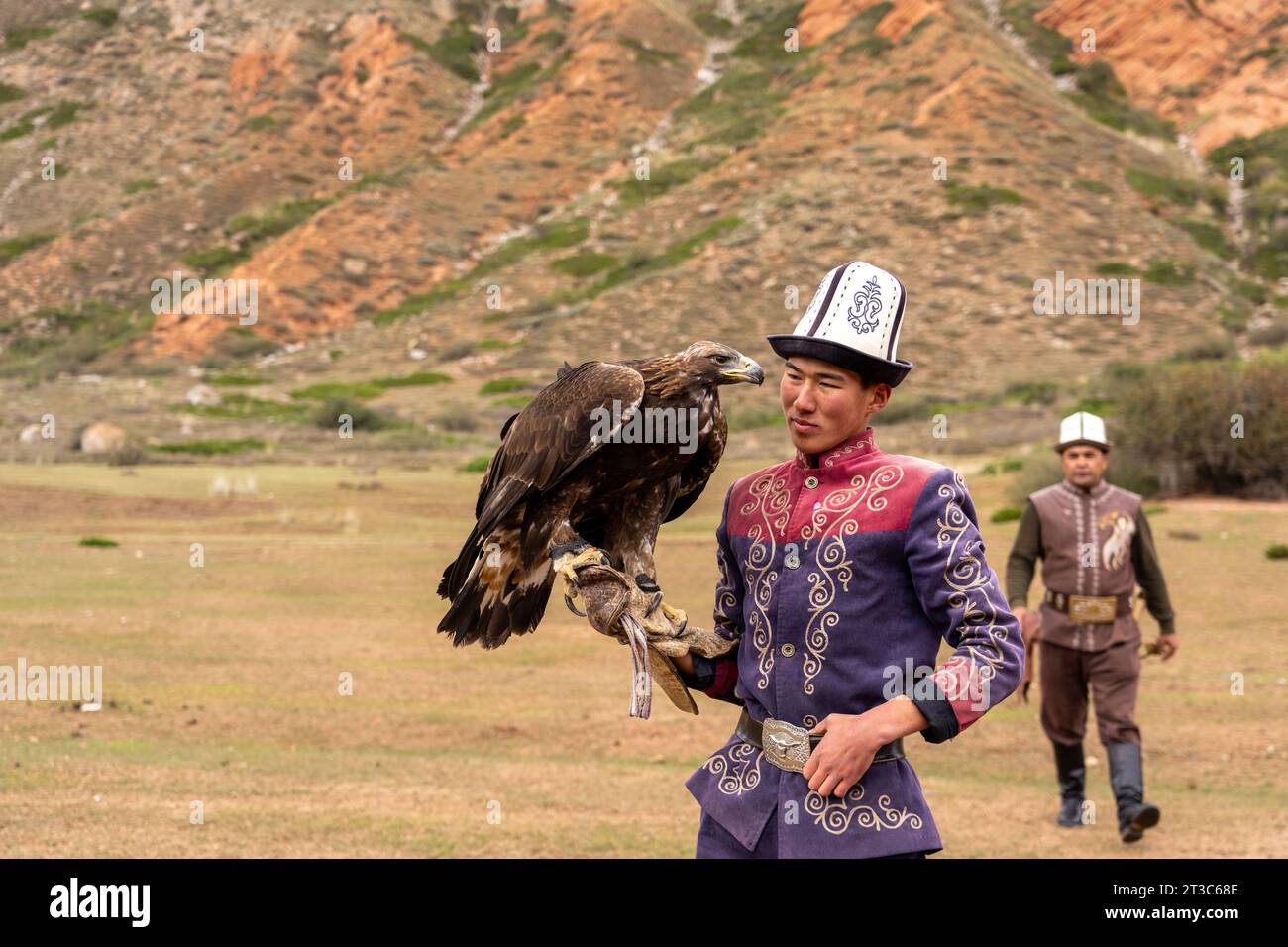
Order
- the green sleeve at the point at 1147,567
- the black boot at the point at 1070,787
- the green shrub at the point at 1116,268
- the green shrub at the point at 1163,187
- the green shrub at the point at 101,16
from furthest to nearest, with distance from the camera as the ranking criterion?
the green shrub at the point at 101,16 → the green shrub at the point at 1163,187 → the green shrub at the point at 1116,268 → the black boot at the point at 1070,787 → the green sleeve at the point at 1147,567

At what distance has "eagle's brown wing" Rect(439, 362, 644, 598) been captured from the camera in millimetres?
3252

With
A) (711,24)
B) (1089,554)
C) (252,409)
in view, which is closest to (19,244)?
(252,409)

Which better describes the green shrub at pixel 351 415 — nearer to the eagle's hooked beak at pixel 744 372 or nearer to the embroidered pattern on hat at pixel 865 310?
the eagle's hooked beak at pixel 744 372

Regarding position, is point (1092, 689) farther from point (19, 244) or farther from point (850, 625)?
point (19, 244)

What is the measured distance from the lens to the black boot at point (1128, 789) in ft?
21.8

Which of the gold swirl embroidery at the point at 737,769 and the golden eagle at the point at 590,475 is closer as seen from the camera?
the gold swirl embroidery at the point at 737,769

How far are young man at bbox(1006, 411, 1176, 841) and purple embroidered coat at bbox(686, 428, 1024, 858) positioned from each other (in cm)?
420

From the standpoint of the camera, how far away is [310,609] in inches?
548

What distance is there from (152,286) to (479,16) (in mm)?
40604

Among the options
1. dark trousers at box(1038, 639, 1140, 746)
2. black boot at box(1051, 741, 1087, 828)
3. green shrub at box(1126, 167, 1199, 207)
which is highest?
green shrub at box(1126, 167, 1199, 207)

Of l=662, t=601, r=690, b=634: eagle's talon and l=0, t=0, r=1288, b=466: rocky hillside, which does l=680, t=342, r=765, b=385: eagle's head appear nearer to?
l=662, t=601, r=690, b=634: eagle's talon

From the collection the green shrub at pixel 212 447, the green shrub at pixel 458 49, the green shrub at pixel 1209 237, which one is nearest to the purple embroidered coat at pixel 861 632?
the green shrub at pixel 212 447
